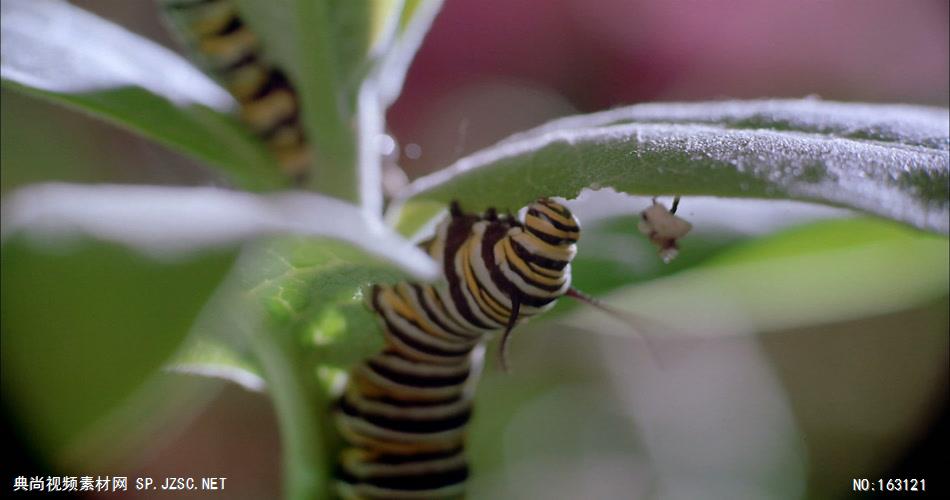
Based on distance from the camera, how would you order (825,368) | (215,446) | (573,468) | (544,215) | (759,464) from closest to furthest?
(544,215) → (215,446) → (573,468) → (759,464) → (825,368)

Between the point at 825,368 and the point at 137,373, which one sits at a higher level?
the point at 825,368

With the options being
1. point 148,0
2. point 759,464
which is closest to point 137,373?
point 759,464

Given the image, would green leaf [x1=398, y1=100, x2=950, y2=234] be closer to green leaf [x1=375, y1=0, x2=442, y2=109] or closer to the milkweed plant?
the milkweed plant

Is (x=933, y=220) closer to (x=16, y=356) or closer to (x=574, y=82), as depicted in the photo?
(x=16, y=356)

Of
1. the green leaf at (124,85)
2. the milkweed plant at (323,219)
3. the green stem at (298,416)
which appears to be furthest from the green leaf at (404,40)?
the green stem at (298,416)

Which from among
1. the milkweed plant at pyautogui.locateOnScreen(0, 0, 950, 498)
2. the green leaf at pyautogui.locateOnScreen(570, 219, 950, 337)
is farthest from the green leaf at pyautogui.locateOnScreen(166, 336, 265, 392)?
the green leaf at pyautogui.locateOnScreen(570, 219, 950, 337)

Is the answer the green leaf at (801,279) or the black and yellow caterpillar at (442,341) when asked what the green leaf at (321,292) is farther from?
the green leaf at (801,279)

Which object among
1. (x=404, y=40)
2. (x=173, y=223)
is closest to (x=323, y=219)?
(x=173, y=223)
